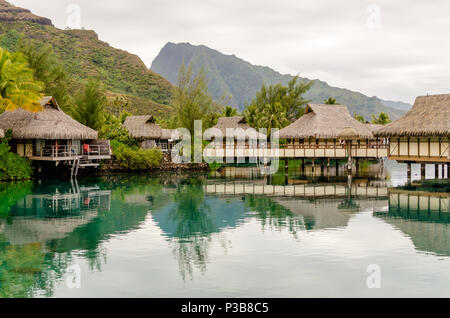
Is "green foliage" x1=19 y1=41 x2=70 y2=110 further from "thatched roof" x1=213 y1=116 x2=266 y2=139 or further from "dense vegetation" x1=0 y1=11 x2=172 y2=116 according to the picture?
"dense vegetation" x1=0 y1=11 x2=172 y2=116

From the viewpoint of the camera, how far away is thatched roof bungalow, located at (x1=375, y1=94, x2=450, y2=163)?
26219 millimetres

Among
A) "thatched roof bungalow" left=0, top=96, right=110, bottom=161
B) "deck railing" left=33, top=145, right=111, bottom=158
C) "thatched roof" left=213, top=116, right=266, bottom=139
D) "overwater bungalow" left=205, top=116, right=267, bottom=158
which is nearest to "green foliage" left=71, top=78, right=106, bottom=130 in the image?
"deck railing" left=33, top=145, right=111, bottom=158

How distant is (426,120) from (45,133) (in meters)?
22.0

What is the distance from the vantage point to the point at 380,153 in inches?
1288

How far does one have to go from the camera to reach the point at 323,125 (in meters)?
35.2

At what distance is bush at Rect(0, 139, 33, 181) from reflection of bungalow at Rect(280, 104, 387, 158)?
16307mm

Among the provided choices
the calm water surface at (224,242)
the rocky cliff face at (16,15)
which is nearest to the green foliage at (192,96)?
the calm water surface at (224,242)

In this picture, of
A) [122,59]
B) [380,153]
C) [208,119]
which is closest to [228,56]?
[122,59]

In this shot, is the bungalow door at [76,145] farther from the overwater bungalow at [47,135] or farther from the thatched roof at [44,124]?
the thatched roof at [44,124]

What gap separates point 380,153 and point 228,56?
156 m
